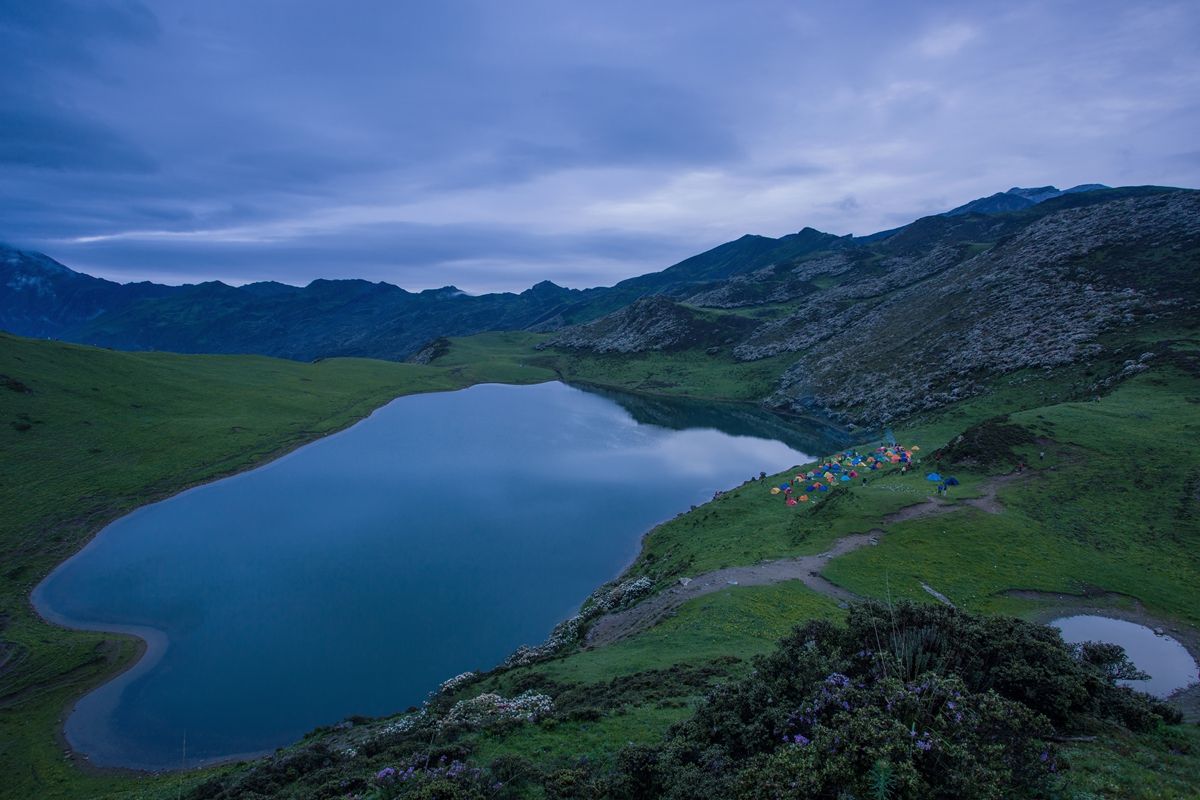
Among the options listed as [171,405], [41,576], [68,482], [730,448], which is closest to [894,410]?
[730,448]

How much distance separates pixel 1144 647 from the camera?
88.7ft

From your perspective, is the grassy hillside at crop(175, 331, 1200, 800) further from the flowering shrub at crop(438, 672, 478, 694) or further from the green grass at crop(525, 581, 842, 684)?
the flowering shrub at crop(438, 672, 478, 694)

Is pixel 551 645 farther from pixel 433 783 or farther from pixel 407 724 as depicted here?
pixel 433 783

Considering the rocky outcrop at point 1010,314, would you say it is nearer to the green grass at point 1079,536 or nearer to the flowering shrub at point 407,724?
the green grass at point 1079,536

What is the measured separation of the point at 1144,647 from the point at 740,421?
84952mm

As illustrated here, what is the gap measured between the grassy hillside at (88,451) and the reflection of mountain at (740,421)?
201 ft

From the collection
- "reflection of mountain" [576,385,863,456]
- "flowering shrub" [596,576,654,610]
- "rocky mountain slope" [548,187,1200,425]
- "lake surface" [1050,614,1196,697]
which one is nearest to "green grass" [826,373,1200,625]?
"lake surface" [1050,614,1196,697]

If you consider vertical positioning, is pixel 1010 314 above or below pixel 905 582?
above

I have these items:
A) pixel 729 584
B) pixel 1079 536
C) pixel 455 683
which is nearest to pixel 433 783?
pixel 455 683

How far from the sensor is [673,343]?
184000 mm

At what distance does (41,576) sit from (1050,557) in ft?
245

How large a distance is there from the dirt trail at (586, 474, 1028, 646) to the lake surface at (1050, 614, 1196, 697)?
10.7 metres

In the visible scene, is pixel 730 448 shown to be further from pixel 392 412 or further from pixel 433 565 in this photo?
pixel 392 412

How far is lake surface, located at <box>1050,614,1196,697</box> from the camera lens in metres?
24.0
